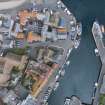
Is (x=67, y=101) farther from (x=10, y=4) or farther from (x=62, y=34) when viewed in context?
(x=10, y=4)

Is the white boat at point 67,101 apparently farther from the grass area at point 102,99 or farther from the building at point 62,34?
the building at point 62,34

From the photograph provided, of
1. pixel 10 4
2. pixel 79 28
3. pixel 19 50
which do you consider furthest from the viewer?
pixel 79 28

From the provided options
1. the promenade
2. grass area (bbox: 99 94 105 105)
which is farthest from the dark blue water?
the promenade

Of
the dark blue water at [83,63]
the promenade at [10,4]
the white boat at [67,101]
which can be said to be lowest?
the white boat at [67,101]

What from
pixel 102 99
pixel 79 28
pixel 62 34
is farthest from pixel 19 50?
pixel 102 99

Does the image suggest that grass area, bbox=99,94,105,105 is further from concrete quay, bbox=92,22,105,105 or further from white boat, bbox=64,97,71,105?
white boat, bbox=64,97,71,105

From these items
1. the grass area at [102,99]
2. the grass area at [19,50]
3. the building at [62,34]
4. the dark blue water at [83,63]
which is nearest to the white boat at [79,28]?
the dark blue water at [83,63]

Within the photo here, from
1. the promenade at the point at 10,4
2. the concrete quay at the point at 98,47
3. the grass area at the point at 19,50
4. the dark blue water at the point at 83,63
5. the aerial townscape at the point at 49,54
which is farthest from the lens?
the dark blue water at the point at 83,63

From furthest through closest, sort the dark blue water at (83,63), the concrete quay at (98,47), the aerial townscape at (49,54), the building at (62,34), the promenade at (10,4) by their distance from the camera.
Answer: the dark blue water at (83,63)
the concrete quay at (98,47)
the building at (62,34)
the aerial townscape at (49,54)
the promenade at (10,4)
